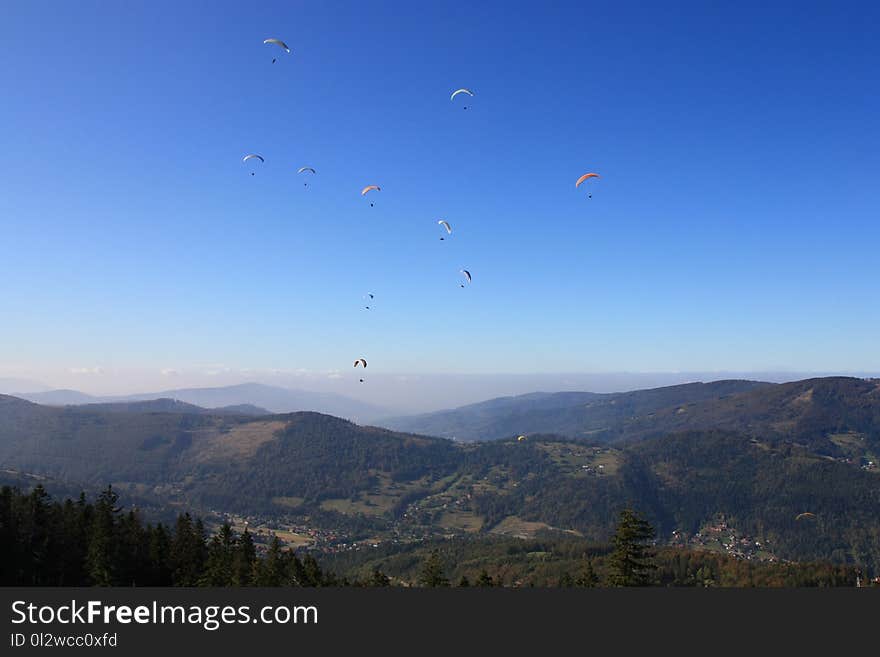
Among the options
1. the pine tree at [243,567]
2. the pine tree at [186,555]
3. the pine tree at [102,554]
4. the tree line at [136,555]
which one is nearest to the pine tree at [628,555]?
the tree line at [136,555]

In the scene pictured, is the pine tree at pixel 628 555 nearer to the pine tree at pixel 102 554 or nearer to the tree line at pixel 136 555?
the tree line at pixel 136 555

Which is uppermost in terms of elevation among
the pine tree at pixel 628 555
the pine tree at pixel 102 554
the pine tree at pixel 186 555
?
the pine tree at pixel 628 555

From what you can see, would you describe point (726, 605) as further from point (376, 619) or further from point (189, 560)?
point (189, 560)

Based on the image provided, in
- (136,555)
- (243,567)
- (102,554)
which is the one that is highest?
(102,554)

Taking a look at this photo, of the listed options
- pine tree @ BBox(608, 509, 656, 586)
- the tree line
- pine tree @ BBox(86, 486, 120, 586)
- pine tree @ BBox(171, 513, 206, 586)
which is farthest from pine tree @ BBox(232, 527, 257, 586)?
pine tree @ BBox(608, 509, 656, 586)

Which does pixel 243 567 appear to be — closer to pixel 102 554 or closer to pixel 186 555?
pixel 186 555

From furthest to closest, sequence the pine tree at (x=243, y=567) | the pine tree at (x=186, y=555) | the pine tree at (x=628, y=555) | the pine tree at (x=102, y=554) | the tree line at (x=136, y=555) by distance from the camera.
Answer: the pine tree at (x=186, y=555) → the pine tree at (x=243, y=567) → the pine tree at (x=102, y=554) → the tree line at (x=136, y=555) → the pine tree at (x=628, y=555)

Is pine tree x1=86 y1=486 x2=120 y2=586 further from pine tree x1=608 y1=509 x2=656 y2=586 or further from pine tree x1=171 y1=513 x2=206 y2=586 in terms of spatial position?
pine tree x1=608 y1=509 x2=656 y2=586

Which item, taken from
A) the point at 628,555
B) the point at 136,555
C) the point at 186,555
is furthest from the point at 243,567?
the point at 628,555

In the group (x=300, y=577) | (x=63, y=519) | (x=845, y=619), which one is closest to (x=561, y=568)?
(x=300, y=577)

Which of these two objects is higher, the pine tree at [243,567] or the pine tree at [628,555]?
the pine tree at [628,555]

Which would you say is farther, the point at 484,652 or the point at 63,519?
the point at 63,519
